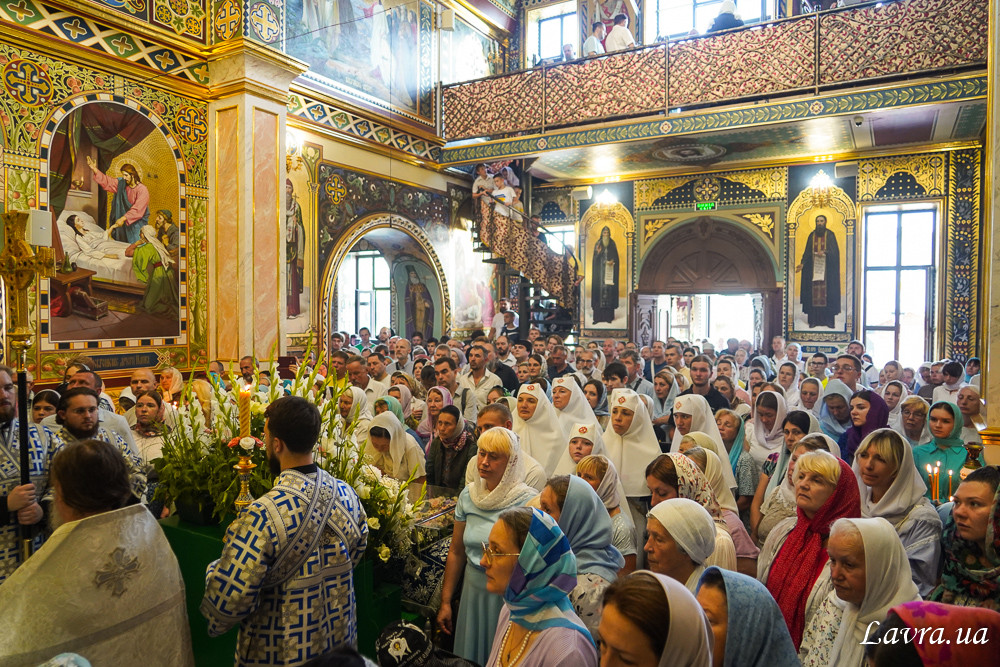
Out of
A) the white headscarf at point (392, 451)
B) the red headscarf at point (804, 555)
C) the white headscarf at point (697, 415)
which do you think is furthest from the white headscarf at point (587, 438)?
the red headscarf at point (804, 555)

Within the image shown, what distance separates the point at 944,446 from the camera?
4.83 metres

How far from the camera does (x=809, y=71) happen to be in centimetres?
1059

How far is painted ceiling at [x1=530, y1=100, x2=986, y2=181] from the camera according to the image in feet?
37.0

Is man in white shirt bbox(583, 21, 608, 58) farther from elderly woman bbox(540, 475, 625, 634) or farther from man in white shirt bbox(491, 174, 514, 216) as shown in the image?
elderly woman bbox(540, 475, 625, 634)

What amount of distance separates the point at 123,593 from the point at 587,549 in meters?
1.81

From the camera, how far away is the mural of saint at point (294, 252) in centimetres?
1059

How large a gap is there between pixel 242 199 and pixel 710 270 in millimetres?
10597

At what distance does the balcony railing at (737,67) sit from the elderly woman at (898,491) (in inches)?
340

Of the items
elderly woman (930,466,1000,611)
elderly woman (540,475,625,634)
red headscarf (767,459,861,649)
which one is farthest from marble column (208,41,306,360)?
elderly woman (930,466,1000,611)

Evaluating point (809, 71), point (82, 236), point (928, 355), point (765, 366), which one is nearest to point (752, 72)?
point (809, 71)

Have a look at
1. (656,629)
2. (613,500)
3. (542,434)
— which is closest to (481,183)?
(542,434)

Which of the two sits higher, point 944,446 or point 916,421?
point 916,421

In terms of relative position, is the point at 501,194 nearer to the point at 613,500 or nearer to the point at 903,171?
the point at 903,171

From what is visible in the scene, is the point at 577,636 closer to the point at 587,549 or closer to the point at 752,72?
the point at 587,549
